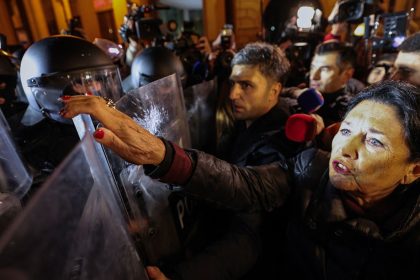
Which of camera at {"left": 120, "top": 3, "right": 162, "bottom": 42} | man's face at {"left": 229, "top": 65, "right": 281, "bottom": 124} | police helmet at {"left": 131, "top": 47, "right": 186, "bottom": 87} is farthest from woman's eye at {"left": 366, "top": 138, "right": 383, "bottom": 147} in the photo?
camera at {"left": 120, "top": 3, "right": 162, "bottom": 42}

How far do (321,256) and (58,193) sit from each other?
0.96 m

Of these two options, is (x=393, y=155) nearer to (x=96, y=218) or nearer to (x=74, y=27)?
(x=96, y=218)

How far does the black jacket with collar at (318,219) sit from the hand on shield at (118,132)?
0.19m

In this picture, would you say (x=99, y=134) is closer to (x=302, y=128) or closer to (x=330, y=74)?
(x=302, y=128)

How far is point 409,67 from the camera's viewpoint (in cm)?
146

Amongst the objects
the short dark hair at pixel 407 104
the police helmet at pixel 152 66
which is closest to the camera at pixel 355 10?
the police helmet at pixel 152 66

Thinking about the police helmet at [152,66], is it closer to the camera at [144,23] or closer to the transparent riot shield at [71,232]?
the camera at [144,23]

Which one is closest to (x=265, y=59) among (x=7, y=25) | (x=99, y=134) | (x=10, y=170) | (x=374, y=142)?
(x=374, y=142)

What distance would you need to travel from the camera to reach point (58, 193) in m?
0.34

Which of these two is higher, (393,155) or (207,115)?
(393,155)

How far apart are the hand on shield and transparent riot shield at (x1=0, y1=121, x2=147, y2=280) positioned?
16cm

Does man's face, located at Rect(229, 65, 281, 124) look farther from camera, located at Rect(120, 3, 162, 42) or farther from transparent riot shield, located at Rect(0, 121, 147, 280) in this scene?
camera, located at Rect(120, 3, 162, 42)

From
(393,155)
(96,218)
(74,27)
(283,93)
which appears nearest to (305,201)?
(393,155)

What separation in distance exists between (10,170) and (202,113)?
1.25 metres
